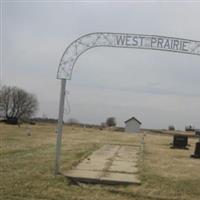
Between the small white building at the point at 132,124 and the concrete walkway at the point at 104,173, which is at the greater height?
the concrete walkway at the point at 104,173

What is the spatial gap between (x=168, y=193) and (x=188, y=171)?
4319 mm

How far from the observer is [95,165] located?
1406 centimetres

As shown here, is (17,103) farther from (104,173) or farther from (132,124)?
(104,173)

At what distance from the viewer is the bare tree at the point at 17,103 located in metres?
115

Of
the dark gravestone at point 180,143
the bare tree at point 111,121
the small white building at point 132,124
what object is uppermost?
the dark gravestone at point 180,143

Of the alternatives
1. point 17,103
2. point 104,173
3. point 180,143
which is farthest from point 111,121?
point 104,173

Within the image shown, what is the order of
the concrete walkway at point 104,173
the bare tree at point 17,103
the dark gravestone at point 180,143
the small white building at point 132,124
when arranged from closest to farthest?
the concrete walkway at point 104,173
the dark gravestone at point 180,143
the small white building at point 132,124
the bare tree at point 17,103

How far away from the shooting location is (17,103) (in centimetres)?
11694

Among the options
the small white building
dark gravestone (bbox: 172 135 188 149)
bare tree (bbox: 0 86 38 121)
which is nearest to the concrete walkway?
dark gravestone (bbox: 172 135 188 149)

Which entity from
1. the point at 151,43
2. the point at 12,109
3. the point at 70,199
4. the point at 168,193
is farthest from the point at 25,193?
the point at 12,109

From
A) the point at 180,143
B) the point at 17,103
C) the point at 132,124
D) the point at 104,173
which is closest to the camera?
the point at 104,173

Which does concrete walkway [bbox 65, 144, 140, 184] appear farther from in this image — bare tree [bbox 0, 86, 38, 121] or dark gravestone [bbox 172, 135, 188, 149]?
bare tree [bbox 0, 86, 38, 121]

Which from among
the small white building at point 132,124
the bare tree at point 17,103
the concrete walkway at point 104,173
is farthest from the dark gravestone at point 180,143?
the bare tree at point 17,103

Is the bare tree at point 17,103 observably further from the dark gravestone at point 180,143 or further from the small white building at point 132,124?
the dark gravestone at point 180,143
